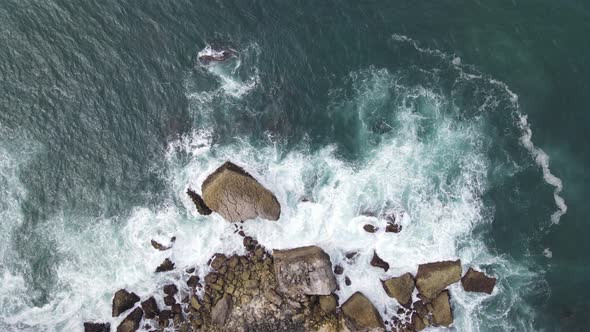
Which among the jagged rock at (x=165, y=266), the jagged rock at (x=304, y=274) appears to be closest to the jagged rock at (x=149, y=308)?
the jagged rock at (x=165, y=266)

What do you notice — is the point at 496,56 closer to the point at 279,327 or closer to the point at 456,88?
the point at 456,88

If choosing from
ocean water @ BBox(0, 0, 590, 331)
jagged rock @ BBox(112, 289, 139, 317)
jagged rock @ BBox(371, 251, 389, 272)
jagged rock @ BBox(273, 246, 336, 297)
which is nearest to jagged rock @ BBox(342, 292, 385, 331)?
ocean water @ BBox(0, 0, 590, 331)

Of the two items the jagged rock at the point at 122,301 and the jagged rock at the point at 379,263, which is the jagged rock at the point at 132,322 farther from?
the jagged rock at the point at 379,263

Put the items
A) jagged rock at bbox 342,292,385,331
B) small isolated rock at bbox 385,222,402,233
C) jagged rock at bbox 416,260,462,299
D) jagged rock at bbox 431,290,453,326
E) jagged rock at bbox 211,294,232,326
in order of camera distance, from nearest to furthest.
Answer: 1. jagged rock at bbox 342,292,385,331
2. jagged rock at bbox 211,294,232,326
3. jagged rock at bbox 431,290,453,326
4. jagged rock at bbox 416,260,462,299
5. small isolated rock at bbox 385,222,402,233

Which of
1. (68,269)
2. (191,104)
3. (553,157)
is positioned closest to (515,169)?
(553,157)

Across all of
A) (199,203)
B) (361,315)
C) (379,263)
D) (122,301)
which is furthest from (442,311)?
(122,301)

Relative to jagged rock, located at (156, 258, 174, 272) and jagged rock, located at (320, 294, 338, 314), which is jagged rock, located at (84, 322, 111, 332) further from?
jagged rock, located at (320, 294, 338, 314)
